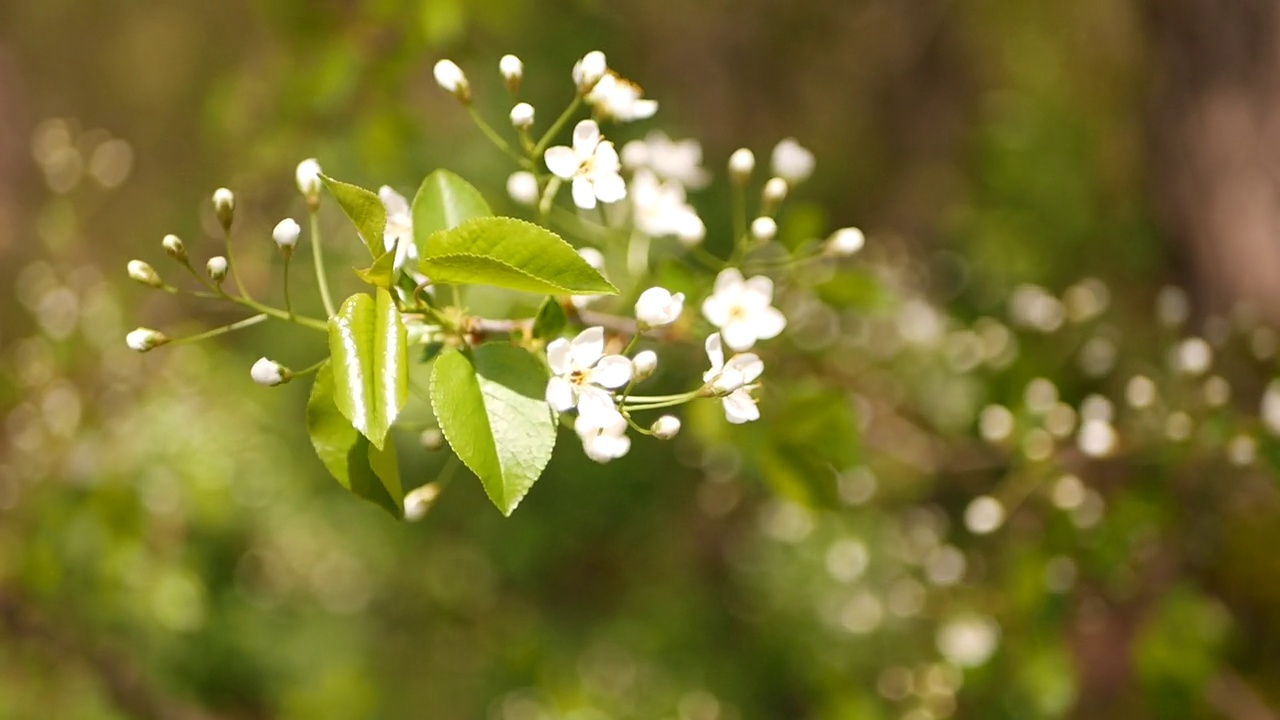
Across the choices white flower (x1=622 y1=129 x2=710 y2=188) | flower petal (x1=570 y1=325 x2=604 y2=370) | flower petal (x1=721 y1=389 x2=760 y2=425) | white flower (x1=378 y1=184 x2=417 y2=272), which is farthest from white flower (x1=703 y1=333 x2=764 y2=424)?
white flower (x1=622 y1=129 x2=710 y2=188)

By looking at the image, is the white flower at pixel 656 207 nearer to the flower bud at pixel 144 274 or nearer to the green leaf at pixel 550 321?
the green leaf at pixel 550 321

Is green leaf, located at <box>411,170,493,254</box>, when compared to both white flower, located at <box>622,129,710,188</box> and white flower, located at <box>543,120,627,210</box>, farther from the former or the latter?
white flower, located at <box>622,129,710,188</box>

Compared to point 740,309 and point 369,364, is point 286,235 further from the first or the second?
point 740,309

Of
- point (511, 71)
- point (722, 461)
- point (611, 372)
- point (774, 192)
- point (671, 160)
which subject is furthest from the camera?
point (722, 461)

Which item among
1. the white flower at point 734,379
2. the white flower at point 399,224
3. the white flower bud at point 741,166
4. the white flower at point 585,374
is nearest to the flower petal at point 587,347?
the white flower at point 585,374

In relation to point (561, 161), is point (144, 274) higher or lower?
lower

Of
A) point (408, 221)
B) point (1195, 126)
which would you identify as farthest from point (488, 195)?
point (1195, 126)

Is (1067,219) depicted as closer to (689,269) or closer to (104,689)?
(689,269)

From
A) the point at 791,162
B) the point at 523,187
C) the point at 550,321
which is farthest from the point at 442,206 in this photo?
the point at 791,162

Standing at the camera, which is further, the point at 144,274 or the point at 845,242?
the point at 845,242
